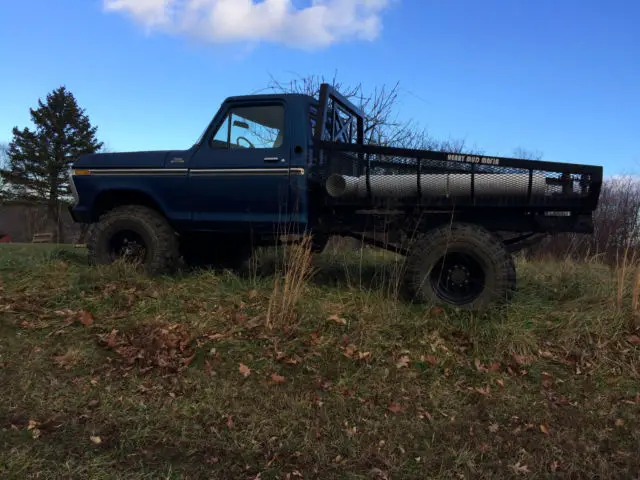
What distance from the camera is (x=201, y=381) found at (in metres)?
4.04

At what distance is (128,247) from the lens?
6.39m

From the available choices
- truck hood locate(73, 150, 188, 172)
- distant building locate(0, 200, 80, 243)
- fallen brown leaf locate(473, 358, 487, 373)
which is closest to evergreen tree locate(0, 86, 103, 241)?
distant building locate(0, 200, 80, 243)

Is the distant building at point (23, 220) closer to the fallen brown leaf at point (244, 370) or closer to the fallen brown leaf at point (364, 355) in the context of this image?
the fallen brown leaf at point (244, 370)

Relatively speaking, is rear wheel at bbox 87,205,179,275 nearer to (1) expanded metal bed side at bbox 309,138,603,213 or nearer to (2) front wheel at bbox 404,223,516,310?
(1) expanded metal bed side at bbox 309,138,603,213

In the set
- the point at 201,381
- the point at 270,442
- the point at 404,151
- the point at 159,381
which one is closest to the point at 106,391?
the point at 159,381

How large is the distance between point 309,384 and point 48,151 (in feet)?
121

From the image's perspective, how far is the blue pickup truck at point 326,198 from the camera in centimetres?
507

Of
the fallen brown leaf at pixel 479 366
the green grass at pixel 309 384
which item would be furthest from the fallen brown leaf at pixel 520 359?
the fallen brown leaf at pixel 479 366

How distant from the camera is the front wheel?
5.03 metres

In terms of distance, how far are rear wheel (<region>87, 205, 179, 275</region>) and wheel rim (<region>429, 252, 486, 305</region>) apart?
10.1ft

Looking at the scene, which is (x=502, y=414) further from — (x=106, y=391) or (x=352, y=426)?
(x=106, y=391)

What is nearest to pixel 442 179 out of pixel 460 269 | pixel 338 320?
pixel 460 269

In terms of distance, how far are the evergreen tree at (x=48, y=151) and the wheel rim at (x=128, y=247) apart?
3167 cm

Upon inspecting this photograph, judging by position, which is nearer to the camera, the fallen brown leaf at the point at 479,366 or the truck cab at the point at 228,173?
the fallen brown leaf at the point at 479,366
